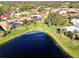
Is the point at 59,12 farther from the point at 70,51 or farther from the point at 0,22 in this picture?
the point at 0,22

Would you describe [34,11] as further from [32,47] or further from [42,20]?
[32,47]

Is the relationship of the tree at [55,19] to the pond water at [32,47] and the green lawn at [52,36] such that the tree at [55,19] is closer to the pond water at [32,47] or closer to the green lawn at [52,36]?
the green lawn at [52,36]

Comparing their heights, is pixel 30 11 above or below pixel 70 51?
above

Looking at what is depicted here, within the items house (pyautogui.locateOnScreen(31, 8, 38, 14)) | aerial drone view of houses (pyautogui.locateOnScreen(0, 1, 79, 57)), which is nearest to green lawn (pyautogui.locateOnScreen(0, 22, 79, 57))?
aerial drone view of houses (pyautogui.locateOnScreen(0, 1, 79, 57))

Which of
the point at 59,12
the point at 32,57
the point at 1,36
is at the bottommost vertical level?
the point at 32,57

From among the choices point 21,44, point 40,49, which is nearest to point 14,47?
point 21,44

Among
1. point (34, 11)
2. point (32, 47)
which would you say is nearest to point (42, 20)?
point (34, 11)

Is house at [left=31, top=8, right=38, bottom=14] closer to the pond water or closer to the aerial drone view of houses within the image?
the aerial drone view of houses
